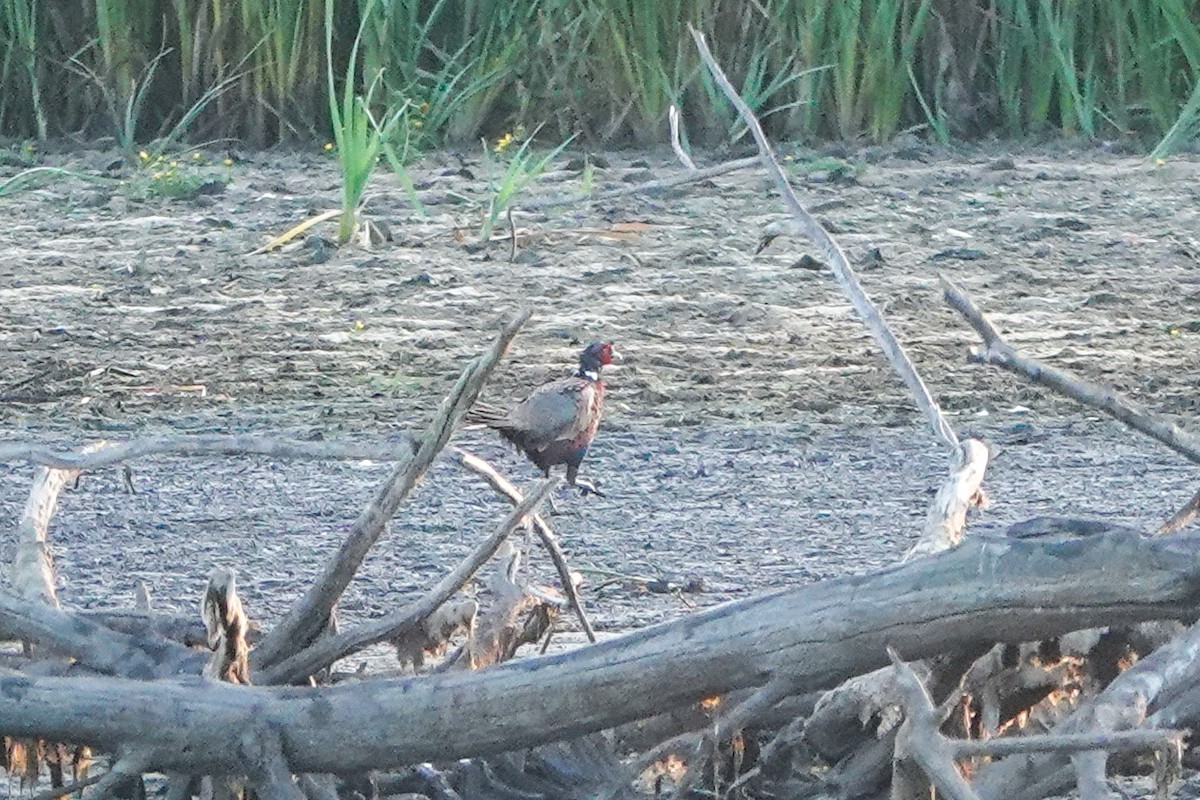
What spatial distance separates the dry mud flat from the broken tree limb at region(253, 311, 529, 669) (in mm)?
938

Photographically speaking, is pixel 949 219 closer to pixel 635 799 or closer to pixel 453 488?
pixel 453 488

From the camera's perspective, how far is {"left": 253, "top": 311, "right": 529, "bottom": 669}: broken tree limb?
2.11 meters

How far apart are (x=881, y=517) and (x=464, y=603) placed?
5.03 ft

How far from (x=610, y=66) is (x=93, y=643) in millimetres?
6253

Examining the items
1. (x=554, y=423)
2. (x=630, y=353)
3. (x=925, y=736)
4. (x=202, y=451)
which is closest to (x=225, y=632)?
(x=202, y=451)

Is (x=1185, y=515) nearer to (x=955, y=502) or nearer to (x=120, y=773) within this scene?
(x=955, y=502)

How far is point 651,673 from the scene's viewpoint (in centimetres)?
205

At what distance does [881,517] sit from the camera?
12.6 feet

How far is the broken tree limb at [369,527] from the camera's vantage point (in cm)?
211

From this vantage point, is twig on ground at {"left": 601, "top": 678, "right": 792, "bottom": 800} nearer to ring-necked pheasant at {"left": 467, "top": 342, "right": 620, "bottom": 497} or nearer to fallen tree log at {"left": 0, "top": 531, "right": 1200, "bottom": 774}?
fallen tree log at {"left": 0, "top": 531, "right": 1200, "bottom": 774}

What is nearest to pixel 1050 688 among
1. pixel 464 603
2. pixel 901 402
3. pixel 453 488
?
pixel 464 603

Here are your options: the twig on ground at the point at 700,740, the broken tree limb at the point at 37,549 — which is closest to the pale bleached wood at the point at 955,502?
the twig on ground at the point at 700,740

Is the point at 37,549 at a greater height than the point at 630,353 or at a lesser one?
greater

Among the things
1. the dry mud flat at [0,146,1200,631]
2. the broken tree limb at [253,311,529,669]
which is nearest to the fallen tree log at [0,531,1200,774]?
the broken tree limb at [253,311,529,669]
